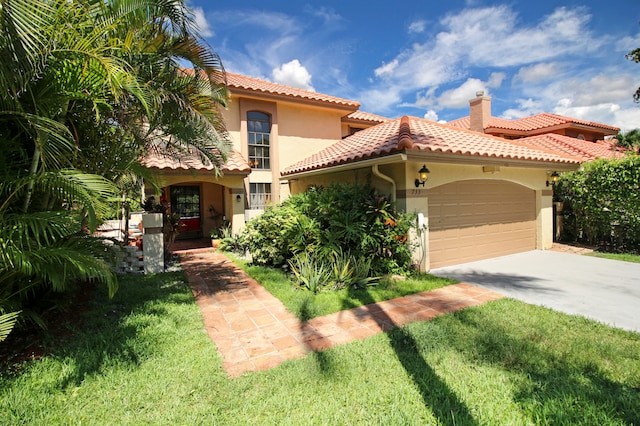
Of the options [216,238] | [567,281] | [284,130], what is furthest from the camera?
[284,130]

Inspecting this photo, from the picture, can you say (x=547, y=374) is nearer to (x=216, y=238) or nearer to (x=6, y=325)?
(x=6, y=325)

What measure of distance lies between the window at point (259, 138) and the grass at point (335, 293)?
26.3 feet

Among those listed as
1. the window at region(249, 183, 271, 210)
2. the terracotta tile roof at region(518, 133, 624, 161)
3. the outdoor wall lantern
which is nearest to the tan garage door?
the outdoor wall lantern

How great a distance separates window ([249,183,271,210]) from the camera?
48.5ft

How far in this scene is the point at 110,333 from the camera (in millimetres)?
4621

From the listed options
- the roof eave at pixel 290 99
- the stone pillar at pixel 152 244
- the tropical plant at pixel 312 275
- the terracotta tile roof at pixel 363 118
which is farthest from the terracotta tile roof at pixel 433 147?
the terracotta tile roof at pixel 363 118

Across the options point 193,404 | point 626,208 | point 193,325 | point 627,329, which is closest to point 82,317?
point 193,325

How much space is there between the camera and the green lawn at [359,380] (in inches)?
114

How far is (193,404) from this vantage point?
10.2ft

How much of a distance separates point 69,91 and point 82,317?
3.79 metres

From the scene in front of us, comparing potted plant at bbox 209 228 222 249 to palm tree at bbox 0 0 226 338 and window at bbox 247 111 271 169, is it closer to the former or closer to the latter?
window at bbox 247 111 271 169

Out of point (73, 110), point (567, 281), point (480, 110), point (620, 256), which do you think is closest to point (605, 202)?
point (620, 256)

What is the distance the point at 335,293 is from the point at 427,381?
331 centimetres

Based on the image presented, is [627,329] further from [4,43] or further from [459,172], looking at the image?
[4,43]
